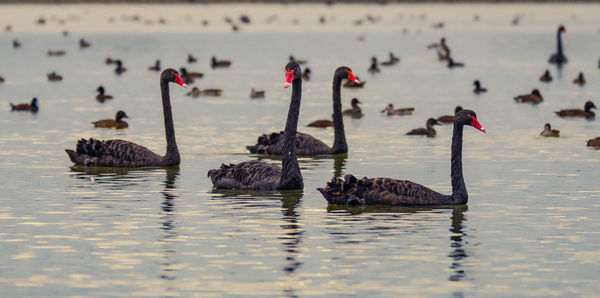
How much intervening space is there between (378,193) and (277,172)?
102 inches

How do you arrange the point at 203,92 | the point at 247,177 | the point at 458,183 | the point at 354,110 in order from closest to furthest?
1. the point at 458,183
2. the point at 247,177
3. the point at 354,110
4. the point at 203,92

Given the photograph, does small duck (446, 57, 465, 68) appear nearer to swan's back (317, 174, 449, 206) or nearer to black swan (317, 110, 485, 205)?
black swan (317, 110, 485, 205)

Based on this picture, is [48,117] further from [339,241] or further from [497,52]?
[497,52]

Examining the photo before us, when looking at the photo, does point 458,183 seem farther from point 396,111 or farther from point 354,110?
point 354,110

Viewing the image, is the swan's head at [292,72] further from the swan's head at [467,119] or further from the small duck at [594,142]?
the small duck at [594,142]

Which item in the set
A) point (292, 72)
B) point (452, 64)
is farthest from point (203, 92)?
point (292, 72)

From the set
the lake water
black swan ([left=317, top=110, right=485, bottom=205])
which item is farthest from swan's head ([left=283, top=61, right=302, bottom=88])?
black swan ([left=317, top=110, right=485, bottom=205])

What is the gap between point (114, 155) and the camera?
24766mm

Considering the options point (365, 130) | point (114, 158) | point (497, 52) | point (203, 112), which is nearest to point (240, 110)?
point (203, 112)

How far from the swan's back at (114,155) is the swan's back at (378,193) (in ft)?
20.4

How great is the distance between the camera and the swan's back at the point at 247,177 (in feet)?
70.0

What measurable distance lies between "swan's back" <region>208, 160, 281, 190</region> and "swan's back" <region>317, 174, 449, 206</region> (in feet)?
6.30

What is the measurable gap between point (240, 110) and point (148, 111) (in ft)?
9.19

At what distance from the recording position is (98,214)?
18.9 m
